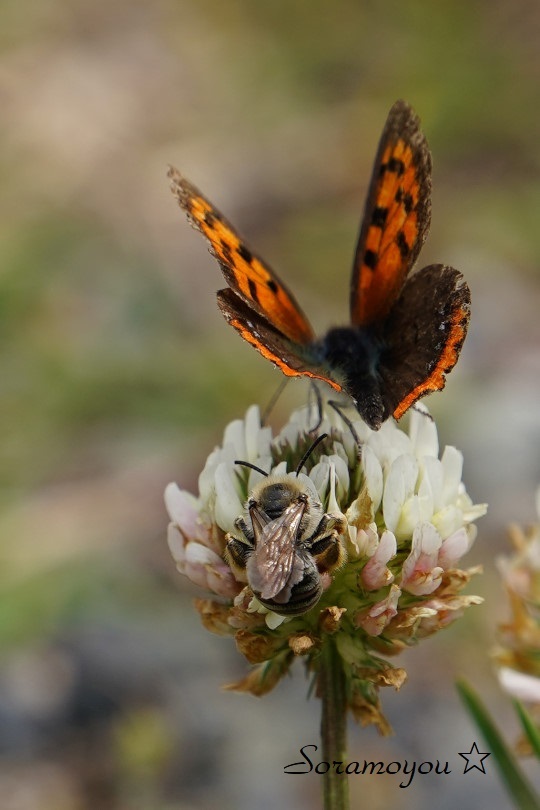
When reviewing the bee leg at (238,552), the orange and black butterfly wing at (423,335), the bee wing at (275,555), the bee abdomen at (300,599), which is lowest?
the bee abdomen at (300,599)

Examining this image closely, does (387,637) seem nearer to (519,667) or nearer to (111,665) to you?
(519,667)

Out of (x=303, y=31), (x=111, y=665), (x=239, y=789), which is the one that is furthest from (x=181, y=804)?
(x=303, y=31)

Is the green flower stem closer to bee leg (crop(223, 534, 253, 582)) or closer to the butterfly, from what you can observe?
bee leg (crop(223, 534, 253, 582))

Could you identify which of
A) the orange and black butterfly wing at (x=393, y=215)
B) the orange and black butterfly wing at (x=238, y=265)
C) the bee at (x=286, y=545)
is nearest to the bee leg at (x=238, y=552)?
the bee at (x=286, y=545)

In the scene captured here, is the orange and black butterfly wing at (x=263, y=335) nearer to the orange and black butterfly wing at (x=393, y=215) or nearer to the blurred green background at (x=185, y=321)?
the orange and black butterfly wing at (x=393, y=215)

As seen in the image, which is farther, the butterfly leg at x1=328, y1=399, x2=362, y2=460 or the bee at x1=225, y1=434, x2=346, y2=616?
the butterfly leg at x1=328, y1=399, x2=362, y2=460

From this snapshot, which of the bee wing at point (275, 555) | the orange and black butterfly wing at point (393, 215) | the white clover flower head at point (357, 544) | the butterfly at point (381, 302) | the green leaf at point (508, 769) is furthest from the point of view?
the orange and black butterfly wing at point (393, 215)

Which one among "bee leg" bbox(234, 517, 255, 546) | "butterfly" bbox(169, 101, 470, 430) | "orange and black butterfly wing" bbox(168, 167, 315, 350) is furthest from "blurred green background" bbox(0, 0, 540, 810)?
"bee leg" bbox(234, 517, 255, 546)
